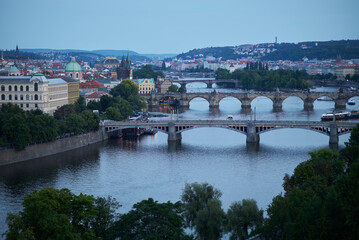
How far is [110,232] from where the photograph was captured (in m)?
18.7

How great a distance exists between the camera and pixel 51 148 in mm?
35938

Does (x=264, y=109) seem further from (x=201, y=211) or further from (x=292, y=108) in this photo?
(x=201, y=211)

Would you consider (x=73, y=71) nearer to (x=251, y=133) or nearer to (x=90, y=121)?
(x=90, y=121)

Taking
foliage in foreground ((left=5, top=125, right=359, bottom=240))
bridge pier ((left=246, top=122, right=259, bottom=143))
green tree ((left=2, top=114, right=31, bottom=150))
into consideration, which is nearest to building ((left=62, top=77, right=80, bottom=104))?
bridge pier ((left=246, top=122, right=259, bottom=143))

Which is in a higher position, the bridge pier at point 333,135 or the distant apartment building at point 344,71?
the distant apartment building at point 344,71

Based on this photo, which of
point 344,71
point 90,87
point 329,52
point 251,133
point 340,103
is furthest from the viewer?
point 329,52

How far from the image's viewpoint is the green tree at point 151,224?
17906mm

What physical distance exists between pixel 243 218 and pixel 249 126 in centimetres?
1924

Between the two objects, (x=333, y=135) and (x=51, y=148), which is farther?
(x=333, y=135)

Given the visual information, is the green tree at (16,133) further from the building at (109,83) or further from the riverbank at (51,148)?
the building at (109,83)

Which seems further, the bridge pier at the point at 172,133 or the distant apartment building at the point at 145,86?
the distant apartment building at the point at 145,86

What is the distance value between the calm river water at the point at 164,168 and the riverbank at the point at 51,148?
1.73 ft

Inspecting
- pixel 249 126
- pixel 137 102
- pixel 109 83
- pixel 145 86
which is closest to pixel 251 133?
pixel 249 126

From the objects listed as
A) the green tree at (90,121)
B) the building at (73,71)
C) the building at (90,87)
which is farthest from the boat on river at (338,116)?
the building at (73,71)
